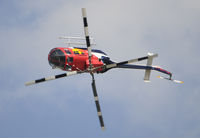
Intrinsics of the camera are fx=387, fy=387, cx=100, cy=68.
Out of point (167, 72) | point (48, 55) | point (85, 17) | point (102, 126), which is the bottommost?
point (102, 126)

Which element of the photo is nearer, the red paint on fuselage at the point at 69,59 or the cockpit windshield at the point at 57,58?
the cockpit windshield at the point at 57,58

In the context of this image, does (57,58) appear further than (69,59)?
No

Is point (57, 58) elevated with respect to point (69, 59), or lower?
elevated

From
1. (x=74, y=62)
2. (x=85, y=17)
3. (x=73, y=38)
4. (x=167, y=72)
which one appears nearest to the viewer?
(x=85, y=17)

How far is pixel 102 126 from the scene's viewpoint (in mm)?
47562

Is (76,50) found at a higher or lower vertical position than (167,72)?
higher

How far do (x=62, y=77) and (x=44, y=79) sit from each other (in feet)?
6.41

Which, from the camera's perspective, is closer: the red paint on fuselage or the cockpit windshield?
the cockpit windshield

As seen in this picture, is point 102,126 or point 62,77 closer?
point 62,77

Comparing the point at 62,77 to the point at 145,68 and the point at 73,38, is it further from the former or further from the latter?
the point at 145,68

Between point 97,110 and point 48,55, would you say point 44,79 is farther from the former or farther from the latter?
point 97,110

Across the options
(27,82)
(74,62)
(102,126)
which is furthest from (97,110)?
(27,82)

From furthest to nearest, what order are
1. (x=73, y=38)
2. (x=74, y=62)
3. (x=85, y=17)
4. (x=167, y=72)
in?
(x=167, y=72), (x=73, y=38), (x=74, y=62), (x=85, y=17)

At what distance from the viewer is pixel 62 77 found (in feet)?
137
